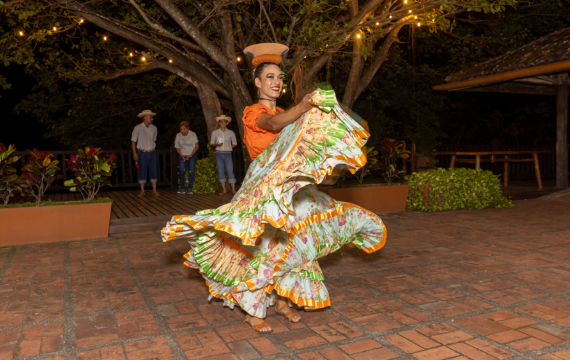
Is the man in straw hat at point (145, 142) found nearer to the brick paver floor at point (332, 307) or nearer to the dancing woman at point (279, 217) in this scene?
the brick paver floor at point (332, 307)

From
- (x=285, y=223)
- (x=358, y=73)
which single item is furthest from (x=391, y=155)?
(x=285, y=223)

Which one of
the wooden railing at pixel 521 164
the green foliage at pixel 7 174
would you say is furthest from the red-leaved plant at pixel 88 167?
the wooden railing at pixel 521 164

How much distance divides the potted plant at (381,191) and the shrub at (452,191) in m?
0.37

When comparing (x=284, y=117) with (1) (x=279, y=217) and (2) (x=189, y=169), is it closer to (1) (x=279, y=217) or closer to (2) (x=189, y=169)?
(1) (x=279, y=217)

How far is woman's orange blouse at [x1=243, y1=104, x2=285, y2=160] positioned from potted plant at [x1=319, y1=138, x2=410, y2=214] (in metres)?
4.44

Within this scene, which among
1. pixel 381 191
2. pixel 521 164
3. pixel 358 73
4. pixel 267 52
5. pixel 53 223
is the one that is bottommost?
pixel 53 223

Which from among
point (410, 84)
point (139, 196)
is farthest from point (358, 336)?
point (410, 84)

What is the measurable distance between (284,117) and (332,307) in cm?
162

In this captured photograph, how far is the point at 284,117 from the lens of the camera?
3.07 meters

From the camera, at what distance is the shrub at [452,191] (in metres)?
8.69

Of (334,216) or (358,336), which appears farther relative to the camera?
(334,216)

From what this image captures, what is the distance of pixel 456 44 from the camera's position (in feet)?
47.9

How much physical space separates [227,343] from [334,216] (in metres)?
1.18

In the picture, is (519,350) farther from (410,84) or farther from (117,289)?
(410,84)
